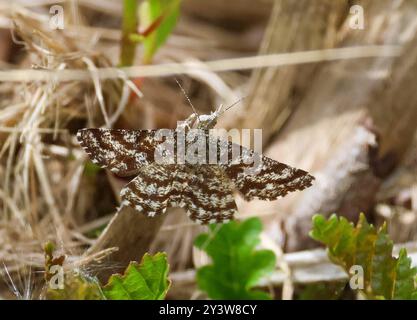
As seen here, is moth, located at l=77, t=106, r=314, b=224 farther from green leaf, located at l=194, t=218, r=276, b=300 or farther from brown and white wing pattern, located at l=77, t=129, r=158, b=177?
green leaf, located at l=194, t=218, r=276, b=300

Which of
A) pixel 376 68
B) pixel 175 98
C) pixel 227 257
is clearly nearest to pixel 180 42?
pixel 175 98

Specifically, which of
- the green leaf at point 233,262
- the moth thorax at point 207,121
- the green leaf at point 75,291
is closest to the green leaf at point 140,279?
the green leaf at point 75,291

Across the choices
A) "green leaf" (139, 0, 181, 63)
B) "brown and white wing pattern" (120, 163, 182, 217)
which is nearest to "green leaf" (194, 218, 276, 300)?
"brown and white wing pattern" (120, 163, 182, 217)

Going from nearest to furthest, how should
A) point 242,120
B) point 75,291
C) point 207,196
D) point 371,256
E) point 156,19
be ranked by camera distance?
point 207,196
point 75,291
point 371,256
point 156,19
point 242,120

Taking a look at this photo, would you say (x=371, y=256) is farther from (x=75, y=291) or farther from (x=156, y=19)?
(x=156, y=19)

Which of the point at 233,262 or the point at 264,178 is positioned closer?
the point at 264,178

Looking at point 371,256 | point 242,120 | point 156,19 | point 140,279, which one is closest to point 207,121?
point 140,279

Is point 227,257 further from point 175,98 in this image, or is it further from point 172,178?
point 175,98
